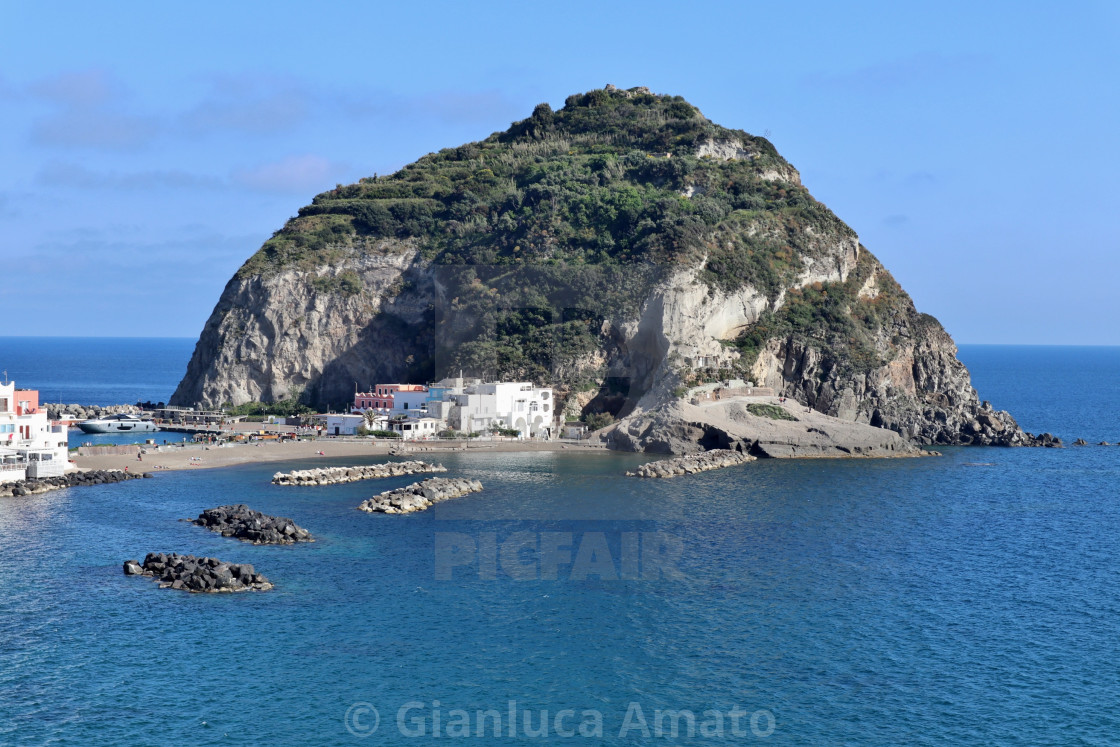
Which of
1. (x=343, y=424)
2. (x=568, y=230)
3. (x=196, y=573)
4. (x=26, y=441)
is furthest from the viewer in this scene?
(x=568, y=230)

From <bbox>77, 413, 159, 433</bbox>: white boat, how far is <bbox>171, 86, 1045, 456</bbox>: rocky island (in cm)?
911

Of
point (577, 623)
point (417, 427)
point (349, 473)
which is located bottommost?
point (577, 623)

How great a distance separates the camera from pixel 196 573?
38.3m

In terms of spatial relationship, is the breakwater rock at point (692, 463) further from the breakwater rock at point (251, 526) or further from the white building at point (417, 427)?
the breakwater rock at point (251, 526)

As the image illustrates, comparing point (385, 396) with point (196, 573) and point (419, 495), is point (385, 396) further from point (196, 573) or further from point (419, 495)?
point (196, 573)

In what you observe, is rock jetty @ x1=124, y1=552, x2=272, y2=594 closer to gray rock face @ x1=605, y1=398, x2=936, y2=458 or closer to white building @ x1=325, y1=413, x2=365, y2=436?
gray rock face @ x1=605, y1=398, x2=936, y2=458

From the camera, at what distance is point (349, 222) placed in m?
109

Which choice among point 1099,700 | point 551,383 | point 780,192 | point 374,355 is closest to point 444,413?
point 551,383

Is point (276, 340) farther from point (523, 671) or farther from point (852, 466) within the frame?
point (523, 671)

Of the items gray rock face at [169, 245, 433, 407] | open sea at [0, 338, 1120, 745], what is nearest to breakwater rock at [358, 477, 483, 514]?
open sea at [0, 338, 1120, 745]

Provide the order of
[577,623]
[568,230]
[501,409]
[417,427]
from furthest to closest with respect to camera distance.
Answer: [568,230] → [501,409] → [417,427] → [577,623]

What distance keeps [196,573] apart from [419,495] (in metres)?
17.8

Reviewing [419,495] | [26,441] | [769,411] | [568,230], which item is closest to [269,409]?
[568,230]

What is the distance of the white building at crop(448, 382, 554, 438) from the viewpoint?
273 feet
